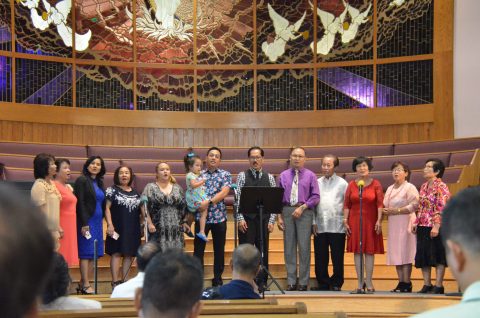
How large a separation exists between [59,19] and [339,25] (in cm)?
414

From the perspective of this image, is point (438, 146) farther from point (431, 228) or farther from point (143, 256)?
point (143, 256)

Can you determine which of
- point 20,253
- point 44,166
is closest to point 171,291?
point 20,253

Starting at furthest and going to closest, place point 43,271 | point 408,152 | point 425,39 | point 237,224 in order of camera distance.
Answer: point 425,39 → point 408,152 → point 237,224 → point 43,271

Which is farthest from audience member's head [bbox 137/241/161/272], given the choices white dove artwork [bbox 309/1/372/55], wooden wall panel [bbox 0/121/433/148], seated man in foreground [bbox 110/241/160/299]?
white dove artwork [bbox 309/1/372/55]

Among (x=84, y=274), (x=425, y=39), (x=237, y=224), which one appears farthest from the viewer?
(x=425, y=39)

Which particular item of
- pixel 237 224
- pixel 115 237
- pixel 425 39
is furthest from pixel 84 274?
pixel 425 39

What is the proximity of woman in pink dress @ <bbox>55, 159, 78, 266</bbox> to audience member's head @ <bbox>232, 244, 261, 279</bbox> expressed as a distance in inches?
116

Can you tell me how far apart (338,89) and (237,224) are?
15.8 ft

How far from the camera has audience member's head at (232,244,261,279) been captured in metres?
4.21

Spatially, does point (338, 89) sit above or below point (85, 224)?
above

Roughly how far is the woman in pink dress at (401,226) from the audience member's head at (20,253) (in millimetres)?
6778

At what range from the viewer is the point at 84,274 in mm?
7000

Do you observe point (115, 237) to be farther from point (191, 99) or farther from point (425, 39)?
point (425, 39)

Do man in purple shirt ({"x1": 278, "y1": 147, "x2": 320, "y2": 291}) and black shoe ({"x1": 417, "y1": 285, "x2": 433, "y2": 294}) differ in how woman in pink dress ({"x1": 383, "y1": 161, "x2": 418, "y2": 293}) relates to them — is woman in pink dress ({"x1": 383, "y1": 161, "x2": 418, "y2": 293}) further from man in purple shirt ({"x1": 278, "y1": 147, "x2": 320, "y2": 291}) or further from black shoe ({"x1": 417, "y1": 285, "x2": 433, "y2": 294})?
man in purple shirt ({"x1": 278, "y1": 147, "x2": 320, "y2": 291})
